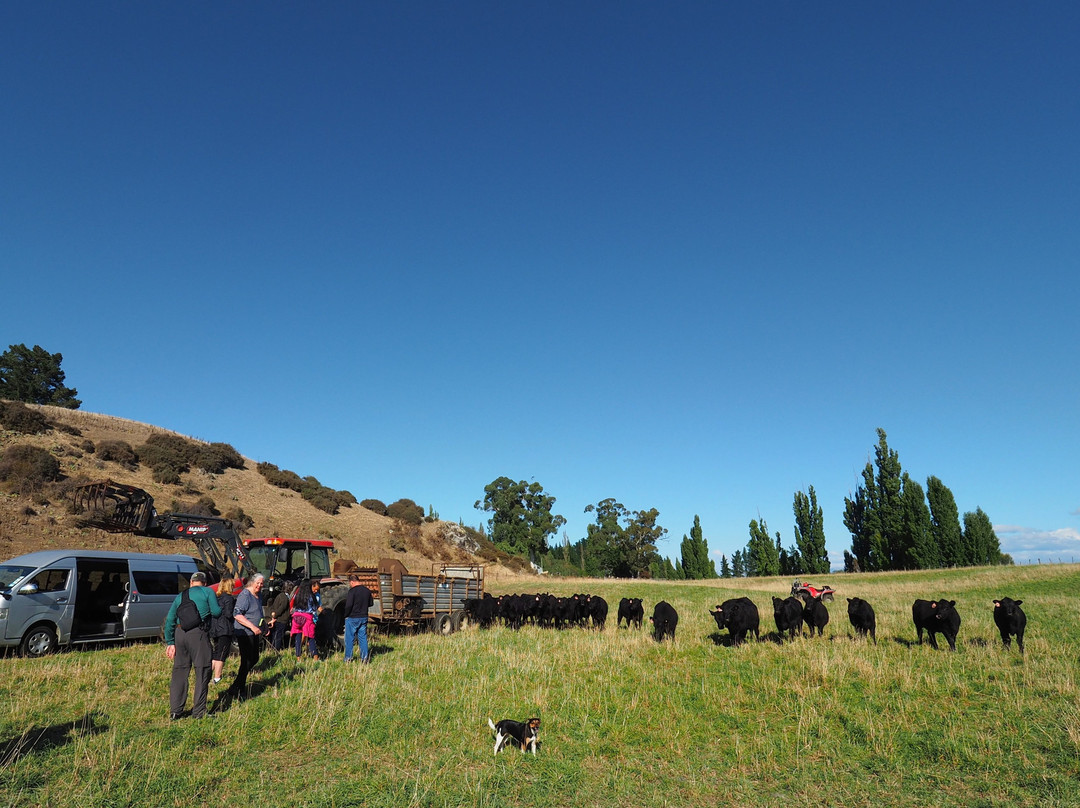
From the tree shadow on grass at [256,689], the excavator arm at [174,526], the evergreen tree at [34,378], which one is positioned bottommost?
the tree shadow on grass at [256,689]

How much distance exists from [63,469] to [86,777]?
3852 cm

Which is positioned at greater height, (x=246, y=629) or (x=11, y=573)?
(x=11, y=573)

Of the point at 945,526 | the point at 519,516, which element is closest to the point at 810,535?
the point at 945,526

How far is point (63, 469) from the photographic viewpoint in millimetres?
36281

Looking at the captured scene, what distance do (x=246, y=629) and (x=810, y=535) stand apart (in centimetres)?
7503

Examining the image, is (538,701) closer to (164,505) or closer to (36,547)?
(36,547)

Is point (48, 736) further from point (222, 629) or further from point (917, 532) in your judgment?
point (917, 532)

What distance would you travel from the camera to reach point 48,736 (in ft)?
24.6

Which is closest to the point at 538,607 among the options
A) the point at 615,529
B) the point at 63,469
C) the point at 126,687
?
the point at 126,687

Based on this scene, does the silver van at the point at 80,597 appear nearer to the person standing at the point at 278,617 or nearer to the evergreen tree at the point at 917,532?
the person standing at the point at 278,617

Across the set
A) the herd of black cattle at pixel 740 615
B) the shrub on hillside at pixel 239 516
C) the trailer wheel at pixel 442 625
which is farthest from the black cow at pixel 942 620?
the shrub on hillside at pixel 239 516

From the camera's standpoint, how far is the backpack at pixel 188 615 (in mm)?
8672

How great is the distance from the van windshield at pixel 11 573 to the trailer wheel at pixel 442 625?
32.9 feet

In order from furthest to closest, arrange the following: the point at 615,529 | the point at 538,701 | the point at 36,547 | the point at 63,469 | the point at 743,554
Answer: the point at 743,554, the point at 615,529, the point at 63,469, the point at 36,547, the point at 538,701
